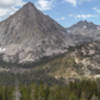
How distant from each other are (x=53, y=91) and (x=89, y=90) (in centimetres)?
2383

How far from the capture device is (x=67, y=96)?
132125 millimetres

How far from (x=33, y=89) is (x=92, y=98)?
35.9 metres

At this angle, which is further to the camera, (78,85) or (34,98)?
(78,85)

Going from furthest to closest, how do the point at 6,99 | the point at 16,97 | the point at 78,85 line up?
the point at 78,85, the point at 6,99, the point at 16,97

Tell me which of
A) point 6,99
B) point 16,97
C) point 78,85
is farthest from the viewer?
point 78,85

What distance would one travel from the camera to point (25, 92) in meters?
140

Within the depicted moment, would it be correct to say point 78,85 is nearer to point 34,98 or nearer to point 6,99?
point 34,98

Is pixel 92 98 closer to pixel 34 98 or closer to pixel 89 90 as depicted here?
pixel 89 90

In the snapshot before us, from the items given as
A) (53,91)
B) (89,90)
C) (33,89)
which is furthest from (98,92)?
(33,89)

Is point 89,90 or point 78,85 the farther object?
point 78,85

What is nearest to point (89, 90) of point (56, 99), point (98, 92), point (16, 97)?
point (98, 92)

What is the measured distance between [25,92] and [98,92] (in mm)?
46237

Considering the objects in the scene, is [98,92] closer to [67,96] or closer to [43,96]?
[67,96]

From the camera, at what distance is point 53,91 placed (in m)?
140
